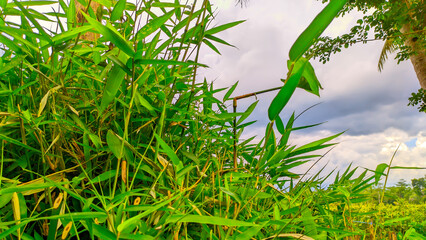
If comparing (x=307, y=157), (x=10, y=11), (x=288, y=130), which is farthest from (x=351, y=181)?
(x=10, y=11)

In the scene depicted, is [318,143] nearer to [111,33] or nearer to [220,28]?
[220,28]

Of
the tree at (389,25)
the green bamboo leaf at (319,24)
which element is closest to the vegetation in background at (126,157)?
the green bamboo leaf at (319,24)

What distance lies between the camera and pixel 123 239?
0.43 meters

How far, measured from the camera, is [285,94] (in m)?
0.39

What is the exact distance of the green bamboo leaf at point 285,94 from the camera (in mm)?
365

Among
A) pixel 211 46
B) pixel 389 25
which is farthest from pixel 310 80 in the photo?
pixel 389 25

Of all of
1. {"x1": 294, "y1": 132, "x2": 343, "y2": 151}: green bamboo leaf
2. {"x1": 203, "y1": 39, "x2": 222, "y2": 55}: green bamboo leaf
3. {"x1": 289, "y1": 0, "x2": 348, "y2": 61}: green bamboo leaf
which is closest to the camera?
{"x1": 289, "y1": 0, "x2": 348, "y2": 61}: green bamboo leaf

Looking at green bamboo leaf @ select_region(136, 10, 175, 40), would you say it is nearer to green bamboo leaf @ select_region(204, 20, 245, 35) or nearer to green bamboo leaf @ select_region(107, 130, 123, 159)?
green bamboo leaf @ select_region(204, 20, 245, 35)

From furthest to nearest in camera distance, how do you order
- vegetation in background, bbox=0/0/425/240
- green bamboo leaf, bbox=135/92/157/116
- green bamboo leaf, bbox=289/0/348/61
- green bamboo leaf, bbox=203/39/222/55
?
1. green bamboo leaf, bbox=203/39/222/55
2. green bamboo leaf, bbox=135/92/157/116
3. vegetation in background, bbox=0/0/425/240
4. green bamboo leaf, bbox=289/0/348/61

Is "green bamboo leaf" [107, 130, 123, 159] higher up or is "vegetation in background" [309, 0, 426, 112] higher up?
"vegetation in background" [309, 0, 426, 112]

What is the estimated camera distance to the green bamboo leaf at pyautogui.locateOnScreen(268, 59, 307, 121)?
1.20 feet

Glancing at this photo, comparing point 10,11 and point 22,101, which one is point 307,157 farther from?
point 10,11

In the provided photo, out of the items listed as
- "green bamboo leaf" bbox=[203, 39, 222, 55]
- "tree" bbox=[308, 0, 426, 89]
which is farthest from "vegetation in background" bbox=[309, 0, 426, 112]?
"green bamboo leaf" bbox=[203, 39, 222, 55]

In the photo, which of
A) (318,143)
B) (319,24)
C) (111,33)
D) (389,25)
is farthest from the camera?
(389,25)
